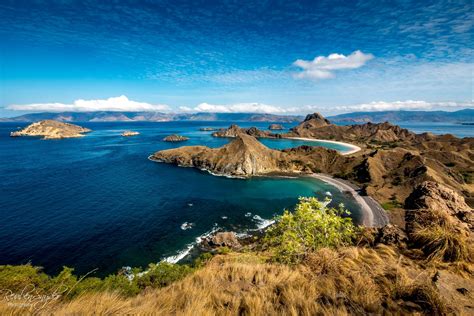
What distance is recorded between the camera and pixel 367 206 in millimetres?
55969

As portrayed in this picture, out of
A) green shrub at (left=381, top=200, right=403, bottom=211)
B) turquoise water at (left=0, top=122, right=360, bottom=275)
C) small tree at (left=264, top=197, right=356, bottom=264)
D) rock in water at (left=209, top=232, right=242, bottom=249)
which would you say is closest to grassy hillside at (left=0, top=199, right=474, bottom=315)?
small tree at (left=264, top=197, right=356, bottom=264)

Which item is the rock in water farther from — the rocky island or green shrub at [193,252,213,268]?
the rocky island

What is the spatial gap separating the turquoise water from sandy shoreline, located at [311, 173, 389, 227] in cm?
235

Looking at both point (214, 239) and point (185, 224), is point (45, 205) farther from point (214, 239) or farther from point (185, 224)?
point (214, 239)

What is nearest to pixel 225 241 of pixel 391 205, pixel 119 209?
pixel 119 209

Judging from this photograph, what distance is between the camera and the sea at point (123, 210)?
3469 centimetres

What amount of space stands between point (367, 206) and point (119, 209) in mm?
57849

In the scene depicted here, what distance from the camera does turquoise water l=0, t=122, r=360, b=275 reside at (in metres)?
34.9

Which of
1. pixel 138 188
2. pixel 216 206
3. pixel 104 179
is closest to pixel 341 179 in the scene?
pixel 216 206

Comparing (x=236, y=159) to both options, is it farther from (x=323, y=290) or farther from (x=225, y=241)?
(x=323, y=290)

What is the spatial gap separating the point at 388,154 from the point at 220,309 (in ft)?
314

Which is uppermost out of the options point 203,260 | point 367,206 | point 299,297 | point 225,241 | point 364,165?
point 299,297

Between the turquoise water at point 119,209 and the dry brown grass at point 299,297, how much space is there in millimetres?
31837

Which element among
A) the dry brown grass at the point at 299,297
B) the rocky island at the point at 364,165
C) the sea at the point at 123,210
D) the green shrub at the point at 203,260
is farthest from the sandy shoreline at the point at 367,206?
the dry brown grass at the point at 299,297
